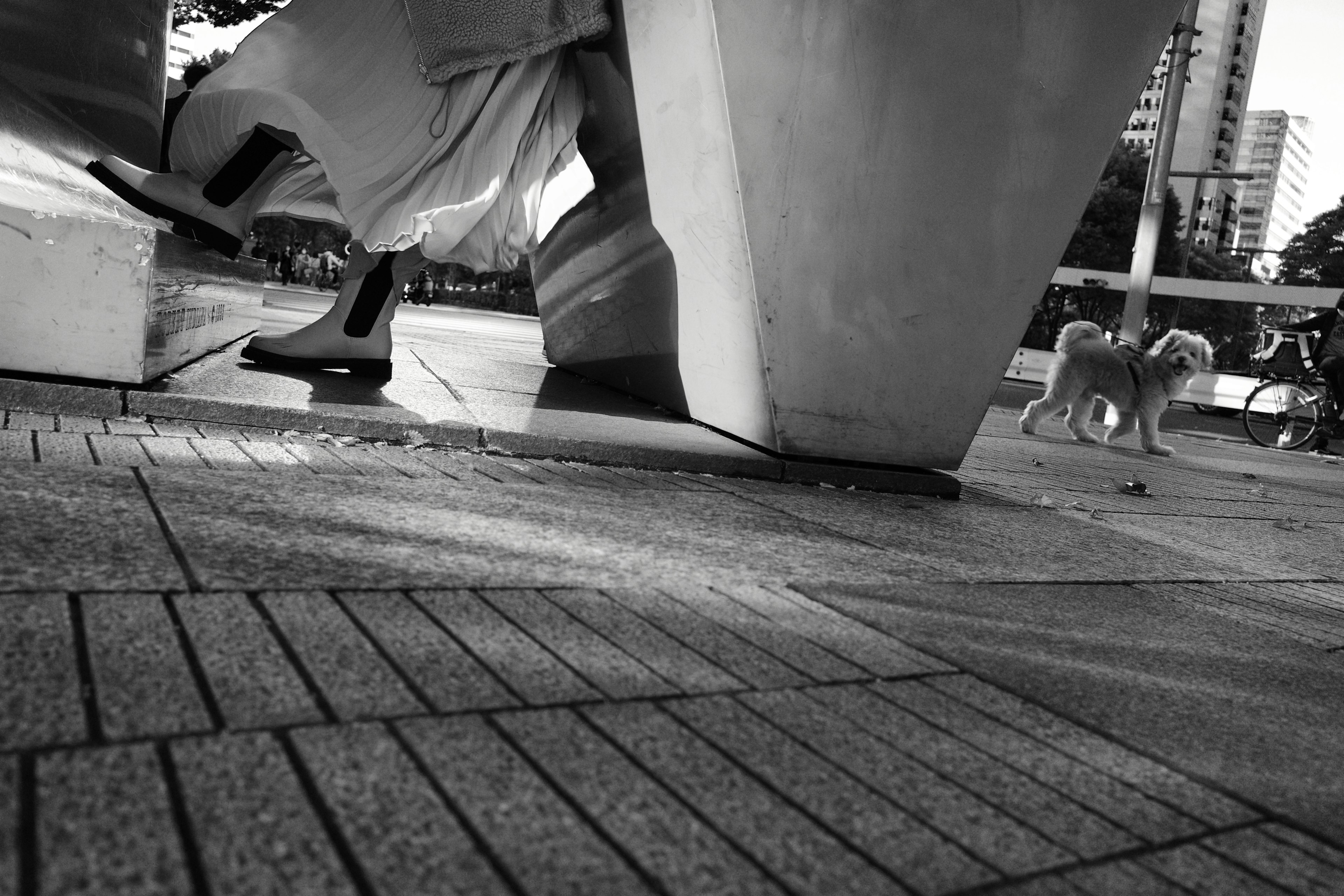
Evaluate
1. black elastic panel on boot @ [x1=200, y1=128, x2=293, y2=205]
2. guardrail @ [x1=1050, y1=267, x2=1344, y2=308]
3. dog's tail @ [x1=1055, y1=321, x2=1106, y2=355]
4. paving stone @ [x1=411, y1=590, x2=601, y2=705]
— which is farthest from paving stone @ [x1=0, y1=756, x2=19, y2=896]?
guardrail @ [x1=1050, y1=267, x2=1344, y2=308]

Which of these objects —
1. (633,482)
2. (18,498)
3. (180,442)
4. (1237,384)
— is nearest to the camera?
(18,498)

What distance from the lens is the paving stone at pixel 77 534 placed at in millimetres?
1688

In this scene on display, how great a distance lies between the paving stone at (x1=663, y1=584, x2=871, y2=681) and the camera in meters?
1.89

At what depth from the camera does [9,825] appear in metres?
1.01

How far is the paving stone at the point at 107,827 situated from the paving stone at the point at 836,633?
120 cm

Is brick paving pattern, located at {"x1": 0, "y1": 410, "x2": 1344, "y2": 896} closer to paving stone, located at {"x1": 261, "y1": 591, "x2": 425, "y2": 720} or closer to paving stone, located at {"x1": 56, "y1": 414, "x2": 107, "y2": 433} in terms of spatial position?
paving stone, located at {"x1": 261, "y1": 591, "x2": 425, "y2": 720}

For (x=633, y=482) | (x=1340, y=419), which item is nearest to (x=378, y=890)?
(x=633, y=482)

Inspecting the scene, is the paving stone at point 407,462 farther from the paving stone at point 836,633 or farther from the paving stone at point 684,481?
the paving stone at point 836,633

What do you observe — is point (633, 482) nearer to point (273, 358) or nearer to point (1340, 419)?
point (273, 358)

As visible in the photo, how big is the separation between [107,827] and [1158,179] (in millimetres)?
20109

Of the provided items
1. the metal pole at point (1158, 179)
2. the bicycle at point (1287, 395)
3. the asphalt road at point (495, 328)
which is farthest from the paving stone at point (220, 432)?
the metal pole at point (1158, 179)

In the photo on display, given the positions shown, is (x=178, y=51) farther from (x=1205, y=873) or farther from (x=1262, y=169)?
(x=1262, y=169)

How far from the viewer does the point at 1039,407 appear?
371 inches

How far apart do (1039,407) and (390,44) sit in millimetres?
6954
